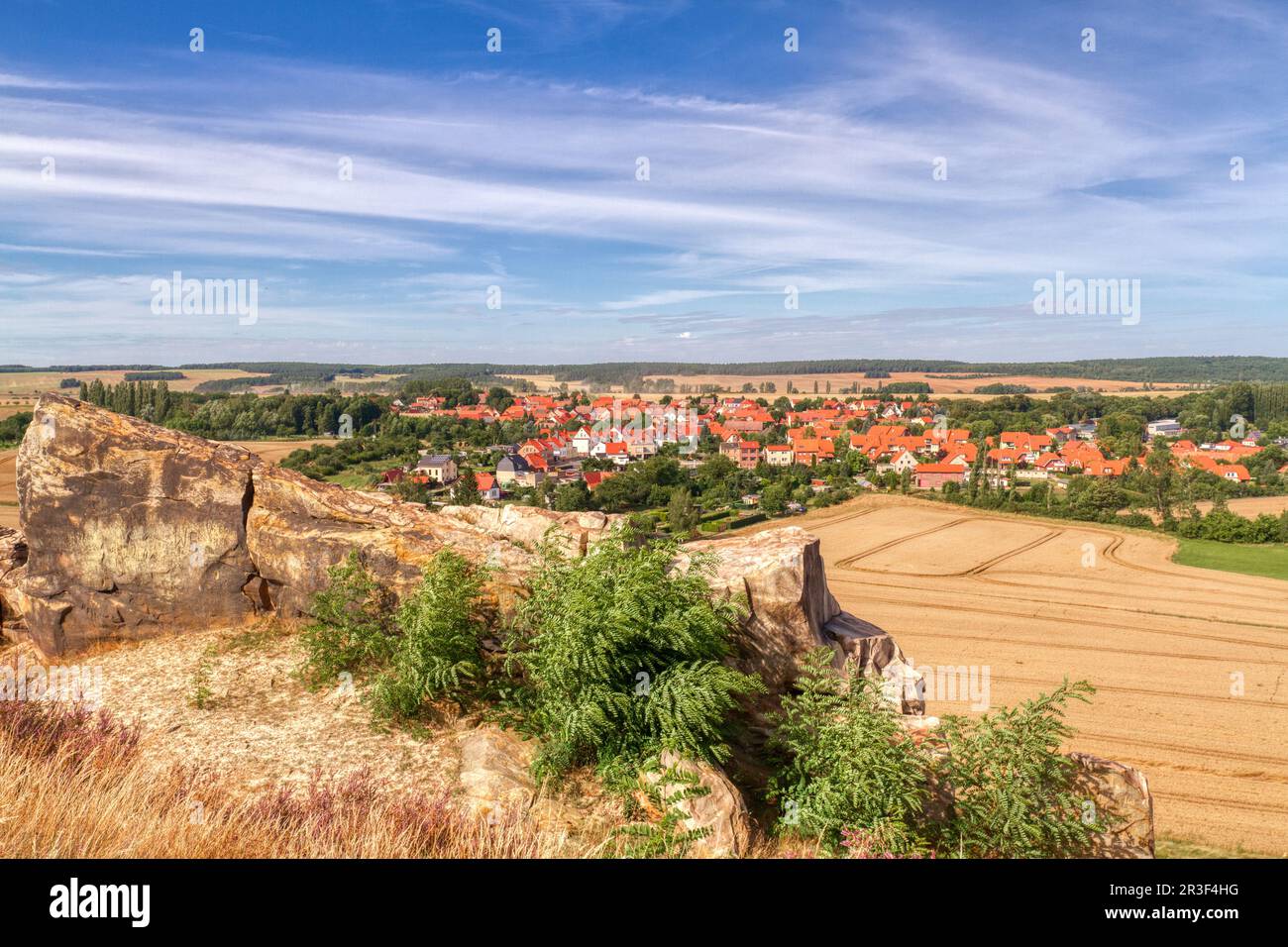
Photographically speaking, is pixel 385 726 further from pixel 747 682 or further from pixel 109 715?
pixel 747 682

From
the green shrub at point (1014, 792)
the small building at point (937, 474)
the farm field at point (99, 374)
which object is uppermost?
the farm field at point (99, 374)

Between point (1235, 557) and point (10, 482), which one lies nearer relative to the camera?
point (1235, 557)

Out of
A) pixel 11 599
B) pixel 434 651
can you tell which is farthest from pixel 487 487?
pixel 434 651

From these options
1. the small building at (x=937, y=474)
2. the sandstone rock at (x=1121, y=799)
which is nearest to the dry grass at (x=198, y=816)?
the sandstone rock at (x=1121, y=799)

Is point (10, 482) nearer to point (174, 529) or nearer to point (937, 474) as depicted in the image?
point (174, 529)

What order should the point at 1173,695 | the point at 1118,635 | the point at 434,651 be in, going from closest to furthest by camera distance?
the point at 434,651 → the point at 1173,695 → the point at 1118,635

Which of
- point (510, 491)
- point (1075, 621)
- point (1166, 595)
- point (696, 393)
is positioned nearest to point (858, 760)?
point (1075, 621)

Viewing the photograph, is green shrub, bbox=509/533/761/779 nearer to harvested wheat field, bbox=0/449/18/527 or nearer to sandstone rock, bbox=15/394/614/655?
sandstone rock, bbox=15/394/614/655

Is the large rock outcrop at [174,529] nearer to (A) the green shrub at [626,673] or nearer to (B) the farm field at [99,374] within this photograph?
(A) the green shrub at [626,673]

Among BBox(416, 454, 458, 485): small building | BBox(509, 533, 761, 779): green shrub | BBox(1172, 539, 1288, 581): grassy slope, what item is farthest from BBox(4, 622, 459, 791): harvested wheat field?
BBox(416, 454, 458, 485): small building
